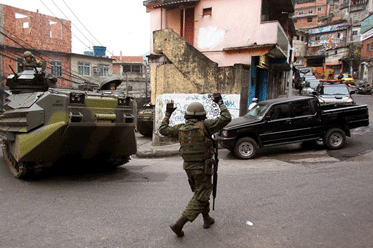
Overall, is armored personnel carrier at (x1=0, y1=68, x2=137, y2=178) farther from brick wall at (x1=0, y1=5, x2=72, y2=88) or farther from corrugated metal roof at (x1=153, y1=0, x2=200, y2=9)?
brick wall at (x1=0, y1=5, x2=72, y2=88)

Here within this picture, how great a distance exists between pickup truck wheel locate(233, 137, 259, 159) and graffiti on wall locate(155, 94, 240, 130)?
2525 mm

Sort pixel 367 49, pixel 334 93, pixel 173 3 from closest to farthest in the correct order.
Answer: pixel 334 93 < pixel 173 3 < pixel 367 49

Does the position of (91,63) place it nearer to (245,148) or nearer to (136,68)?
(136,68)

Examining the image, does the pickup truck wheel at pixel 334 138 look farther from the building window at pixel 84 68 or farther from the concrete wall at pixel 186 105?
the building window at pixel 84 68

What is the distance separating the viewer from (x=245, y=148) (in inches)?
327

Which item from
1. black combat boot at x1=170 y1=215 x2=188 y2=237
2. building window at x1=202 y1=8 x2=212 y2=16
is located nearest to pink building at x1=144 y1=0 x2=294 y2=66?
building window at x1=202 y1=8 x2=212 y2=16

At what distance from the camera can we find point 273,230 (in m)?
3.74

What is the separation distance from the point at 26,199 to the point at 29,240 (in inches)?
66.2

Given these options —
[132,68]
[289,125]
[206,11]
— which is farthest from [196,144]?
[132,68]

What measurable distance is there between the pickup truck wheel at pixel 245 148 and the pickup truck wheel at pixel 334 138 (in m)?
2.12

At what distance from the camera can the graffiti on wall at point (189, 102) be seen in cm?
1075

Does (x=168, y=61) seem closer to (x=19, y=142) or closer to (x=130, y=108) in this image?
(x=130, y=108)

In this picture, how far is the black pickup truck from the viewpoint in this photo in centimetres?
824

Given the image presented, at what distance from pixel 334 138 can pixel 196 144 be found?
6555 millimetres
